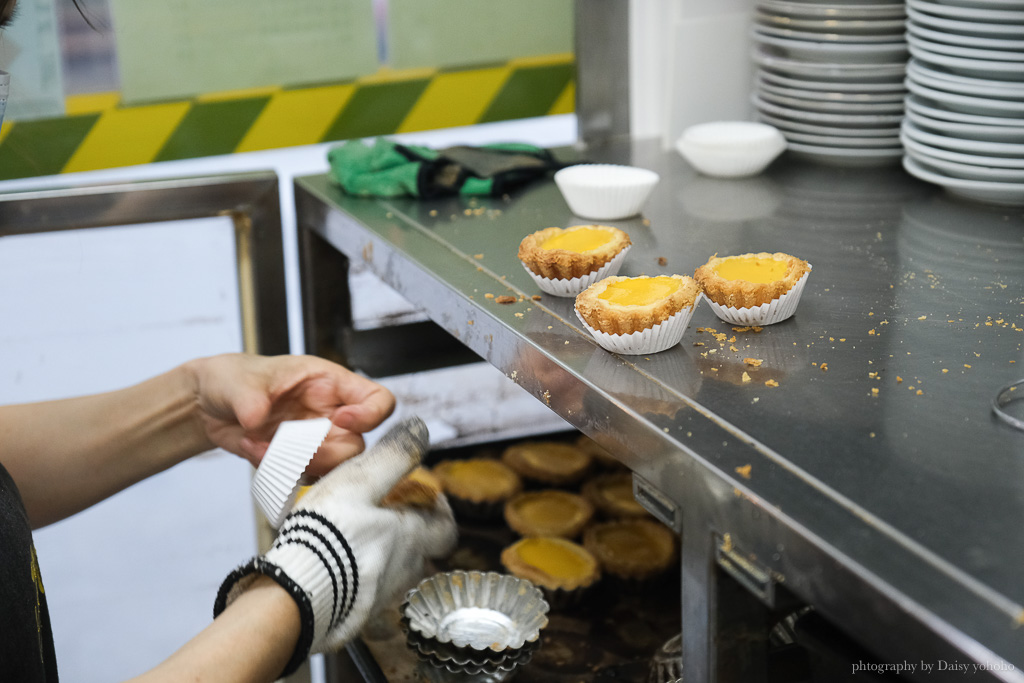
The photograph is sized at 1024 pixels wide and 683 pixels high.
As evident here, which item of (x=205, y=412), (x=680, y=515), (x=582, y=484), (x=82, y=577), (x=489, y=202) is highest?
(x=489, y=202)

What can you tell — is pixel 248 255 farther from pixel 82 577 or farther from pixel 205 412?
pixel 82 577

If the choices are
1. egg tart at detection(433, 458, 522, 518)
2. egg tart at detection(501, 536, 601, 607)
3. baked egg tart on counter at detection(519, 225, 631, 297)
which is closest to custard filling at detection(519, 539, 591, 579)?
egg tart at detection(501, 536, 601, 607)

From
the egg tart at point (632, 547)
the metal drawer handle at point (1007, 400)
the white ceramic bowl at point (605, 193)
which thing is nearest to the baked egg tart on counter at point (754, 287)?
the metal drawer handle at point (1007, 400)

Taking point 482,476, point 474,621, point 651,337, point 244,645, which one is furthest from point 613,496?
point 244,645

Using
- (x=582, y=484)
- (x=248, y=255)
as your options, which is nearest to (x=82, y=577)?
(x=248, y=255)

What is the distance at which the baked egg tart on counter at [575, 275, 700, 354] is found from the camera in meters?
0.94

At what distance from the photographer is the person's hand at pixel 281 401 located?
1213 millimetres

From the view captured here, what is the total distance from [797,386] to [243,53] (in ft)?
4.27

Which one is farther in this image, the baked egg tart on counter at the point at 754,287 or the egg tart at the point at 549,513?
the egg tart at the point at 549,513

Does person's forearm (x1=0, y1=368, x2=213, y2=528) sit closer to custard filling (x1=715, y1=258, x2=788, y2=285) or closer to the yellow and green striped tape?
the yellow and green striped tape

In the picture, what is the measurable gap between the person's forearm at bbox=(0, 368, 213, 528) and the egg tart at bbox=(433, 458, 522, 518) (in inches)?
18.4

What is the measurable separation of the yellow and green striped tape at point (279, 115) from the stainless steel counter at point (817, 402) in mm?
445

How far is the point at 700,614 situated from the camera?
816 millimetres

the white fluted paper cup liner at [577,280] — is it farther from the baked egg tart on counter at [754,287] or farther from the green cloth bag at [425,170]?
the green cloth bag at [425,170]
